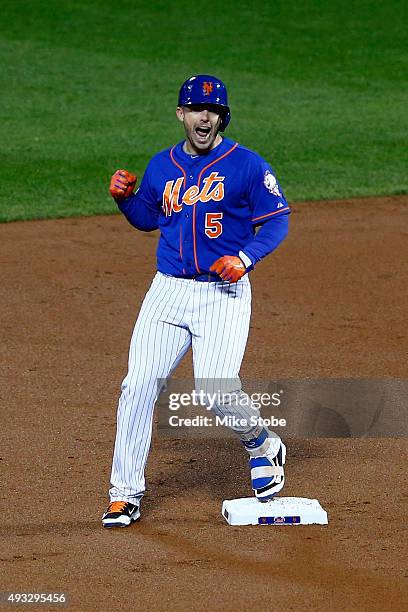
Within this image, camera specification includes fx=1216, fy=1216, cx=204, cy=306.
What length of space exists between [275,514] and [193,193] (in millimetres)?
1553

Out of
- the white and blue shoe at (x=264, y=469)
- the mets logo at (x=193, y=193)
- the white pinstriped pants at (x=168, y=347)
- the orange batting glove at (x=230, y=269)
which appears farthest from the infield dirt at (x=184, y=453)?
the mets logo at (x=193, y=193)

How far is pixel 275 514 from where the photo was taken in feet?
18.8

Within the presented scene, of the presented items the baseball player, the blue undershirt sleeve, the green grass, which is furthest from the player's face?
the green grass

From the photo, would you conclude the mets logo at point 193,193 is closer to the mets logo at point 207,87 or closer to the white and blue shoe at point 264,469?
the mets logo at point 207,87

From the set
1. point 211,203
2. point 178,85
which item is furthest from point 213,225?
point 178,85

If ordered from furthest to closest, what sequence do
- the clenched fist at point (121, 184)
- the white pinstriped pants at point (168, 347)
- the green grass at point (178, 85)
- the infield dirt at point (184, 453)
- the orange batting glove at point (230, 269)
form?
the green grass at point (178, 85), the clenched fist at point (121, 184), the white pinstriped pants at point (168, 347), the orange batting glove at point (230, 269), the infield dirt at point (184, 453)

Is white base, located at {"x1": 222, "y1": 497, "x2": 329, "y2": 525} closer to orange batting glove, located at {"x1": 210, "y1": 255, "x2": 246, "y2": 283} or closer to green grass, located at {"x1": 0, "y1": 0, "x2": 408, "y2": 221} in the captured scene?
orange batting glove, located at {"x1": 210, "y1": 255, "x2": 246, "y2": 283}

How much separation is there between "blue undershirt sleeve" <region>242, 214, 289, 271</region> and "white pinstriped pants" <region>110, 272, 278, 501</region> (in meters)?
0.25

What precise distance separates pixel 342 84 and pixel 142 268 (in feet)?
25.6

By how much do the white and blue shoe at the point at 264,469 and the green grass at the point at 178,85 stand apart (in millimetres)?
6432

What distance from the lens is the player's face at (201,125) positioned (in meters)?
5.59

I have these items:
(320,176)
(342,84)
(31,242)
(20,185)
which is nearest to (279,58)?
(342,84)

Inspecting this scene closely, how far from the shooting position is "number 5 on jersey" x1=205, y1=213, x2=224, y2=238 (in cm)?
562

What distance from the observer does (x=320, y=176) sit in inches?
519
